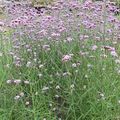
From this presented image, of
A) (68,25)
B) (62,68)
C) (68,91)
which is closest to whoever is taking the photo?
(68,91)

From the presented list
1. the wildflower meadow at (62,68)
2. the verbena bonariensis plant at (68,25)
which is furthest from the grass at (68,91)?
the verbena bonariensis plant at (68,25)

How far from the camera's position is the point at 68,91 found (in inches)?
145

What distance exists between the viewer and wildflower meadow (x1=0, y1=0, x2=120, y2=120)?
3602 millimetres

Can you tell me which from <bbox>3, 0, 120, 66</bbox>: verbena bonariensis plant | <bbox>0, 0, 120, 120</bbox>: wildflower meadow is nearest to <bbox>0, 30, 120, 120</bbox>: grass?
<bbox>0, 0, 120, 120</bbox>: wildflower meadow

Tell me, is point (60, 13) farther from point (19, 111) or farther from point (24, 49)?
point (19, 111)

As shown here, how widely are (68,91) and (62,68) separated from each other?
319mm

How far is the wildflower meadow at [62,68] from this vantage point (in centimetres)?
360

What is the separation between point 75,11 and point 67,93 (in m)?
1.32

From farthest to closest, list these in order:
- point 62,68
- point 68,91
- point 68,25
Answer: point 68,25, point 62,68, point 68,91

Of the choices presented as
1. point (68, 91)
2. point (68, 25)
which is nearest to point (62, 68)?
point (68, 91)

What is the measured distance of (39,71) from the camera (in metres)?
3.99

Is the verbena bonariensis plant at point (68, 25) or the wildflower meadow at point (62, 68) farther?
the verbena bonariensis plant at point (68, 25)

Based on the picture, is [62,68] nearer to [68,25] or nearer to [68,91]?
[68,91]

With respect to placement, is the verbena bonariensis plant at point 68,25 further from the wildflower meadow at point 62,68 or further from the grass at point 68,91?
A: the grass at point 68,91
